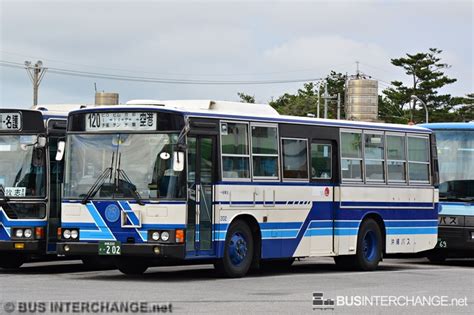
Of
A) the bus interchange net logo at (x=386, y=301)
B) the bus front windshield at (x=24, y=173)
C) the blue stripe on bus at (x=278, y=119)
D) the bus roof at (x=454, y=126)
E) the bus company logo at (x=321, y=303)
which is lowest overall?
the bus interchange net logo at (x=386, y=301)

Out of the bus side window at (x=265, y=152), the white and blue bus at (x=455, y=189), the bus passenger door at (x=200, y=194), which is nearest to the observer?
the bus passenger door at (x=200, y=194)

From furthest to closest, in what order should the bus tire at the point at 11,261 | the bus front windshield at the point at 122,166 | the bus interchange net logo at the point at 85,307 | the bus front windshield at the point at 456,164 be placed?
the bus front windshield at the point at 456,164 → the bus tire at the point at 11,261 → the bus front windshield at the point at 122,166 → the bus interchange net logo at the point at 85,307

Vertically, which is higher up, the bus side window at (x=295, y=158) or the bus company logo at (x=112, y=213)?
the bus side window at (x=295, y=158)

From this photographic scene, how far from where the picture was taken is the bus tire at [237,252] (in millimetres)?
18469

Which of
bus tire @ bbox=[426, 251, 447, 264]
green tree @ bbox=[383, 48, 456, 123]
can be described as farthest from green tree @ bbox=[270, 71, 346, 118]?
bus tire @ bbox=[426, 251, 447, 264]

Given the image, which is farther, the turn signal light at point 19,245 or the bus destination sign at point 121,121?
the turn signal light at point 19,245

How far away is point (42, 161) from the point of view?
64.1 ft

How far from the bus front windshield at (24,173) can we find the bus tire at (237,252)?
3.65 m

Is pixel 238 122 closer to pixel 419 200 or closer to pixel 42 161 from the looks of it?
pixel 42 161

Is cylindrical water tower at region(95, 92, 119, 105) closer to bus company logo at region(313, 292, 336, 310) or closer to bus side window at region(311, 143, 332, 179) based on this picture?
bus side window at region(311, 143, 332, 179)

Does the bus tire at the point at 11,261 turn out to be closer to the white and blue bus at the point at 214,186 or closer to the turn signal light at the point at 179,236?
the white and blue bus at the point at 214,186

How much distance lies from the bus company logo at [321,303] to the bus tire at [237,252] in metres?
2.90

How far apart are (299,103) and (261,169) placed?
65.2m

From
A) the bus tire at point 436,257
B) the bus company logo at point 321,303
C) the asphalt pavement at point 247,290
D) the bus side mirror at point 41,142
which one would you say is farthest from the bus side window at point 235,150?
the bus tire at point 436,257
